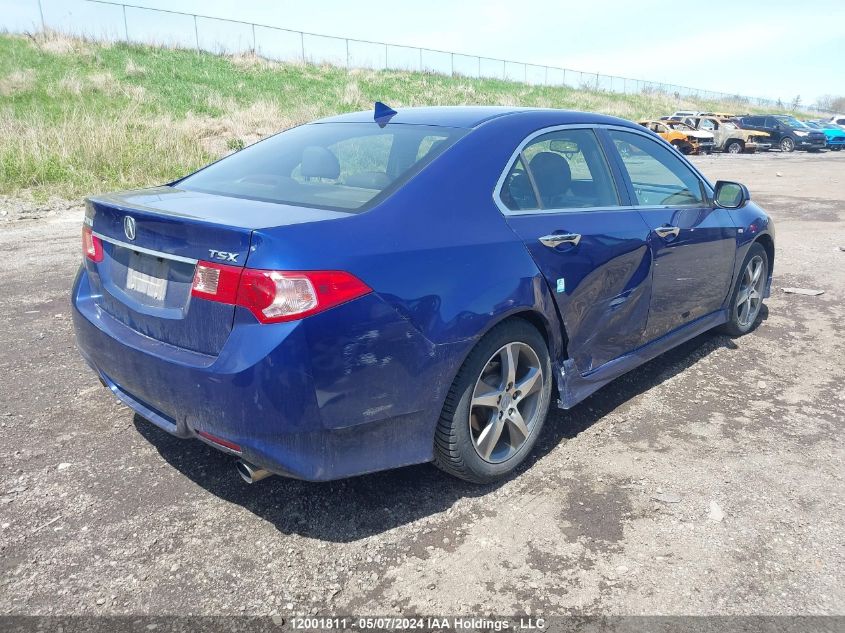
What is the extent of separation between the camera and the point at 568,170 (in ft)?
11.2

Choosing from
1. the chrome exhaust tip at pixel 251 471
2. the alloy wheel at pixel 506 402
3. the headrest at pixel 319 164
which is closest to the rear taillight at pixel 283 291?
the chrome exhaust tip at pixel 251 471

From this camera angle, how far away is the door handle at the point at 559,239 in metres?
3.00

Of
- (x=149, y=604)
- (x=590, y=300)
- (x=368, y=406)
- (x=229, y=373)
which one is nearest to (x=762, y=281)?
(x=590, y=300)

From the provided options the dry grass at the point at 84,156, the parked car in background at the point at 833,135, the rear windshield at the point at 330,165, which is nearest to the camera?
the rear windshield at the point at 330,165

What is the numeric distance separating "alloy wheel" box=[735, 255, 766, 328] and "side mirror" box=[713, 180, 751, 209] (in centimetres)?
A: 63

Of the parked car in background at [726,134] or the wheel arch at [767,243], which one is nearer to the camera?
the wheel arch at [767,243]

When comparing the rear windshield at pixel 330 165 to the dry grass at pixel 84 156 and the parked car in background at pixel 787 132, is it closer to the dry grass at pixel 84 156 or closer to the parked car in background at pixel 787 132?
the dry grass at pixel 84 156

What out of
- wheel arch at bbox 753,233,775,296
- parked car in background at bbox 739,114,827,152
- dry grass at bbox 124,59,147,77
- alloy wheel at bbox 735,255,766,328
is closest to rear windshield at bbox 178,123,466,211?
alloy wheel at bbox 735,255,766,328

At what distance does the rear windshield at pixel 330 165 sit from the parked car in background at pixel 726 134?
101 feet

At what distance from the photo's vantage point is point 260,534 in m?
2.62

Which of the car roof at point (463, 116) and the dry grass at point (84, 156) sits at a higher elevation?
the car roof at point (463, 116)

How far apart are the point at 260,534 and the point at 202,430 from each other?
51 cm

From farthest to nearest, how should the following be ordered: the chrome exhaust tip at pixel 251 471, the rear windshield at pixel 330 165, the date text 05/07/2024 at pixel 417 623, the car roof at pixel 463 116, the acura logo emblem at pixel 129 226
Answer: the car roof at pixel 463 116
the rear windshield at pixel 330 165
the acura logo emblem at pixel 129 226
the chrome exhaust tip at pixel 251 471
the date text 05/07/2024 at pixel 417 623

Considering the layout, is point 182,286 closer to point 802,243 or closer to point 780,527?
point 780,527
